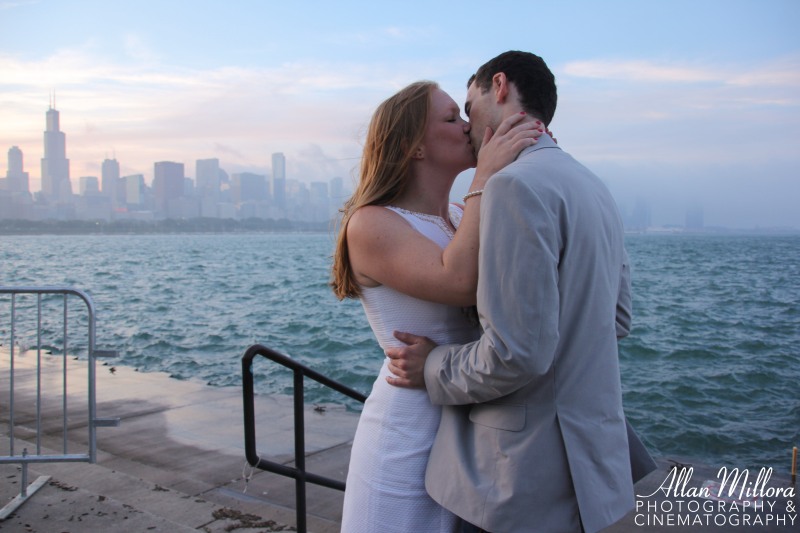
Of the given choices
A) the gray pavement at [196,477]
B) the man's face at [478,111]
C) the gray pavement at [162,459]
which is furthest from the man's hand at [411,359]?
the gray pavement at [162,459]

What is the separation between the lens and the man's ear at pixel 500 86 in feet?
5.67

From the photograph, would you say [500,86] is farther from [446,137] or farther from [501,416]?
[501,416]

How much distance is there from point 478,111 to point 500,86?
0.11 metres

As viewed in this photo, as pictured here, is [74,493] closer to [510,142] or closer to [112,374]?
[510,142]

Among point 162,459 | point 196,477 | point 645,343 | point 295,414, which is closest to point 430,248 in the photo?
point 295,414

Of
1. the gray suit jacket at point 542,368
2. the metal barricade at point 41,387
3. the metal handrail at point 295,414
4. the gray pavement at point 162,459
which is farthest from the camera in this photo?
the metal barricade at point 41,387

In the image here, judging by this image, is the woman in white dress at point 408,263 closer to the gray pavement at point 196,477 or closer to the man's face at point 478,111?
the man's face at point 478,111

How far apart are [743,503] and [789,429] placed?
6.45 metres

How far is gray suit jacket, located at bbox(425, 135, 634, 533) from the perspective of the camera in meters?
1.41

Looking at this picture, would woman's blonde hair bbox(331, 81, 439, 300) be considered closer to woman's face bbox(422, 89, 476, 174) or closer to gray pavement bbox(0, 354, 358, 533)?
woman's face bbox(422, 89, 476, 174)

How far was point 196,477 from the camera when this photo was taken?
519 cm

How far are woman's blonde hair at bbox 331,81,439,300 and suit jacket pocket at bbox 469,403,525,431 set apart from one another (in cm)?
55

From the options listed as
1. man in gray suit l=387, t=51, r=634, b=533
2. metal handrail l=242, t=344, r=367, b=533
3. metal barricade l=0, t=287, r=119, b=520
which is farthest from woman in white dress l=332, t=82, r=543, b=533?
Result: metal barricade l=0, t=287, r=119, b=520

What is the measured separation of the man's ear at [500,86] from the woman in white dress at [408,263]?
0.28 ft
